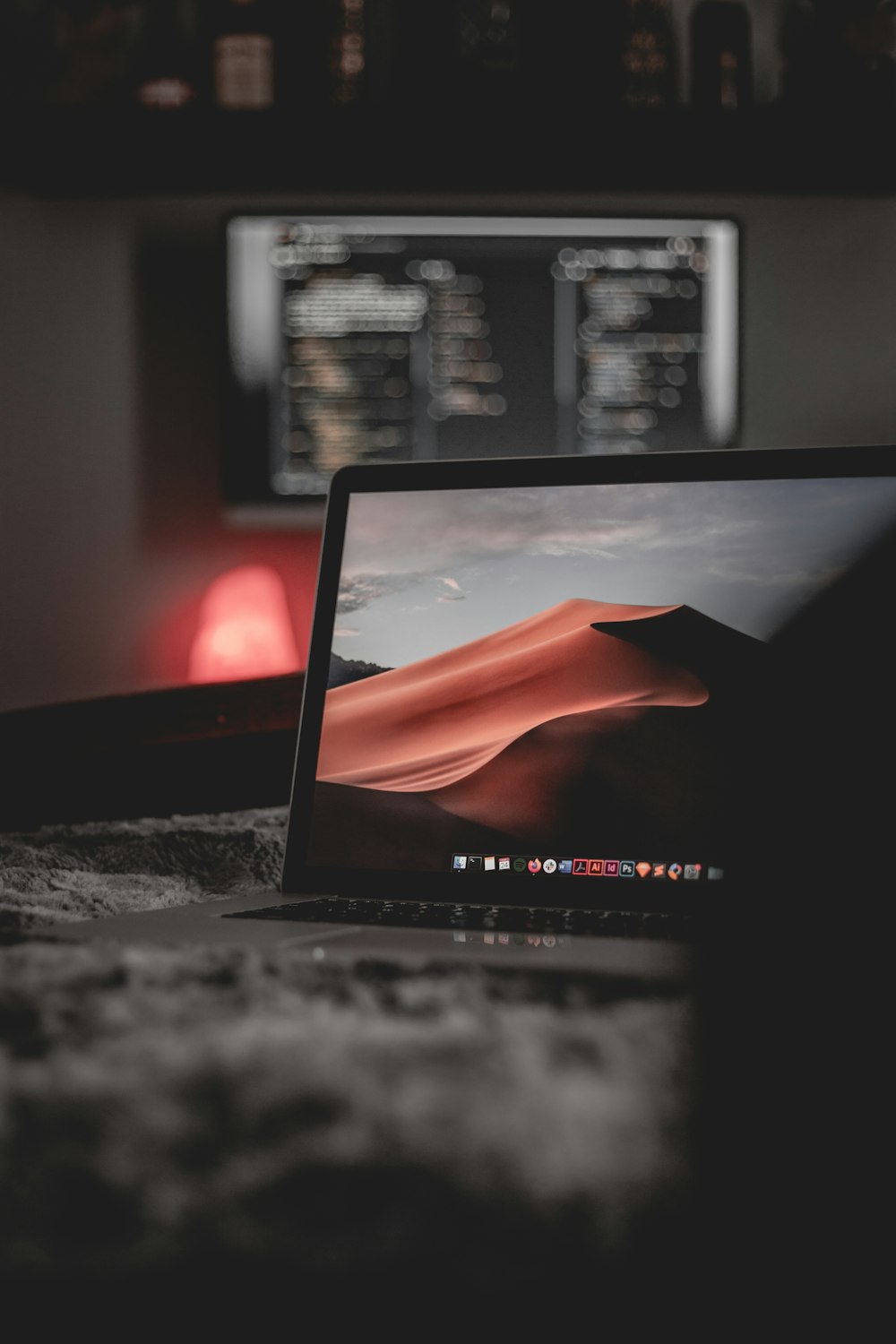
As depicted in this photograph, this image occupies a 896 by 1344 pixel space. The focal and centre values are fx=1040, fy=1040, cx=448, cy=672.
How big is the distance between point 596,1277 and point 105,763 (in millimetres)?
745

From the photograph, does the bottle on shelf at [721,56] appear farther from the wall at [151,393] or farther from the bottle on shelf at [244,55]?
the bottle on shelf at [244,55]

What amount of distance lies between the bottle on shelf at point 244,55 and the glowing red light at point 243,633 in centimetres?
76

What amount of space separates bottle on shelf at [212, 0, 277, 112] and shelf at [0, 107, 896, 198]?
104mm

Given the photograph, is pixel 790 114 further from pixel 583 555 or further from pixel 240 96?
pixel 583 555

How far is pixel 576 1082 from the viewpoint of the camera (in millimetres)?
152

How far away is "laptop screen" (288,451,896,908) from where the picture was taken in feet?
1.79

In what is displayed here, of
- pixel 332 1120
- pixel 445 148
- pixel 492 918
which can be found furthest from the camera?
pixel 445 148

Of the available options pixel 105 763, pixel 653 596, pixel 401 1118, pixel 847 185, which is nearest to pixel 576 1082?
pixel 401 1118

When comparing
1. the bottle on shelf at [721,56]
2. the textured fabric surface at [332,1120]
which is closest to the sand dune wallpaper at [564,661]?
the textured fabric surface at [332,1120]

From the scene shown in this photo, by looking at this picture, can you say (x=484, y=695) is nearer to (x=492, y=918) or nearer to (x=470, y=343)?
(x=492, y=918)

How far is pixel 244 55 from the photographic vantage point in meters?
1.65

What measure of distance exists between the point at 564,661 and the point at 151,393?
153 cm

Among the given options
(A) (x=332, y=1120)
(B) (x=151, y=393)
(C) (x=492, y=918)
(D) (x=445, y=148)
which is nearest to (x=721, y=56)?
(D) (x=445, y=148)

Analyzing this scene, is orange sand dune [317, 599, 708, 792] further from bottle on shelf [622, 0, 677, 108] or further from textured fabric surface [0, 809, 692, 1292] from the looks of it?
bottle on shelf [622, 0, 677, 108]
